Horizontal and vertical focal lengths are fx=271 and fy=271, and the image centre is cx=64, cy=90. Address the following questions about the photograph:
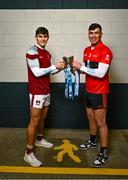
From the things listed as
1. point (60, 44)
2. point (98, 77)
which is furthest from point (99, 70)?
point (60, 44)

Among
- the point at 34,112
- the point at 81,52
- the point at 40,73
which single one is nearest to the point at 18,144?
the point at 34,112

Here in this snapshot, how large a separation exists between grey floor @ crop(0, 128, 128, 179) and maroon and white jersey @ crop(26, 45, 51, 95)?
35.5 inches

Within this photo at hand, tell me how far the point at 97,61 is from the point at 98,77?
206 millimetres

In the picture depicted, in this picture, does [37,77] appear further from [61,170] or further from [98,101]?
[61,170]

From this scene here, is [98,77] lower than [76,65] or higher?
lower

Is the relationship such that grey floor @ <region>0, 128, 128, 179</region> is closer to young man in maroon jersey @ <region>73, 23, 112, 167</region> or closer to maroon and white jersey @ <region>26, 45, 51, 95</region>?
young man in maroon jersey @ <region>73, 23, 112, 167</region>

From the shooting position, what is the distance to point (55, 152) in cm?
382

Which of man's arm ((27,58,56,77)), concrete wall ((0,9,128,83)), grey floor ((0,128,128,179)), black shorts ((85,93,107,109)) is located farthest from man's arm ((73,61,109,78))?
concrete wall ((0,9,128,83))

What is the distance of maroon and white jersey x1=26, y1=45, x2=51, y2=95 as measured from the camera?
3.35 meters

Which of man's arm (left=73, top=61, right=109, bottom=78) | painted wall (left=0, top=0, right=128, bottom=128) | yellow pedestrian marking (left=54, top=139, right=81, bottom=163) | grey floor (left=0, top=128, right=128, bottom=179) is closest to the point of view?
grey floor (left=0, top=128, right=128, bottom=179)

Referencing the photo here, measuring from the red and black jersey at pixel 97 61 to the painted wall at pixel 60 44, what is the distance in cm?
122

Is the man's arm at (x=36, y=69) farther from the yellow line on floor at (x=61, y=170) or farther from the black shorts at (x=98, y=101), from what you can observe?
the yellow line on floor at (x=61, y=170)

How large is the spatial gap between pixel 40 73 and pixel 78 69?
49cm

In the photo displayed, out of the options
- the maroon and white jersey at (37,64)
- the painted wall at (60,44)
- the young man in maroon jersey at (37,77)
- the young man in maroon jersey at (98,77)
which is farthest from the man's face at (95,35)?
the painted wall at (60,44)
